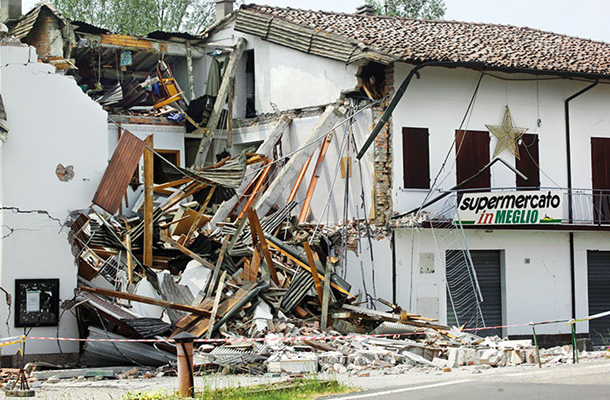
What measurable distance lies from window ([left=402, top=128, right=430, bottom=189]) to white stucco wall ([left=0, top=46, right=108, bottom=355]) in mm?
8916

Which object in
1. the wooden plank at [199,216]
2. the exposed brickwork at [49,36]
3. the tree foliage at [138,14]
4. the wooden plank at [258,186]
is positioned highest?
the tree foliage at [138,14]

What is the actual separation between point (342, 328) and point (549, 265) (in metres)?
8.33

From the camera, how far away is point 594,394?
34.7 feet

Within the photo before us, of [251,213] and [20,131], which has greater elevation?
[20,131]

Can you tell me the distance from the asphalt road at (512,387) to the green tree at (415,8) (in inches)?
1324

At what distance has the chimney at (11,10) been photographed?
26.4m

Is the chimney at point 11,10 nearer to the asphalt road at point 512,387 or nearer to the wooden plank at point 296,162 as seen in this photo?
the wooden plank at point 296,162

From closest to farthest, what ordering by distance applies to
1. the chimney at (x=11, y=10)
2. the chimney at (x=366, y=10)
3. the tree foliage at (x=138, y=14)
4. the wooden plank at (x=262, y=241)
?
the wooden plank at (x=262, y=241)
the chimney at (x=11, y=10)
the chimney at (x=366, y=10)
the tree foliage at (x=138, y=14)

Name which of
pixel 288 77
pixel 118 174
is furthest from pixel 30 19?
pixel 118 174

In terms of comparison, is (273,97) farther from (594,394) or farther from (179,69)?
(594,394)

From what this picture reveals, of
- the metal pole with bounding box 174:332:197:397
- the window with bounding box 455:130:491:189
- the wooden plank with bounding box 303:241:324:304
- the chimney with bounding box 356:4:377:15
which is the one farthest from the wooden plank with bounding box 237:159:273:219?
the metal pole with bounding box 174:332:197:397

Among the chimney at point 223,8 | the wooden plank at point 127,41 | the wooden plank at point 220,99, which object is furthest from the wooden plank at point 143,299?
the chimney at point 223,8

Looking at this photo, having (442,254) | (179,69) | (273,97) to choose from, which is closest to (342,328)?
(442,254)

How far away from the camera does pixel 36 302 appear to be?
15.1m
